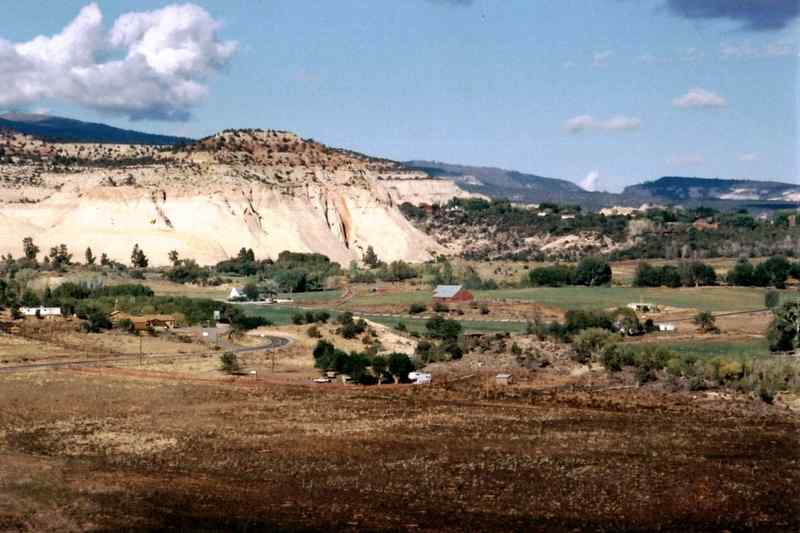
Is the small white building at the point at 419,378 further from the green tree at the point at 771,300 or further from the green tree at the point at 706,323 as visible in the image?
the green tree at the point at 771,300

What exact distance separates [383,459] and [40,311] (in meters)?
37.5

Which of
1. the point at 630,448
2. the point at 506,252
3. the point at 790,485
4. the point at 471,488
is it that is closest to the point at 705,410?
the point at 630,448

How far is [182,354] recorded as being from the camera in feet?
184

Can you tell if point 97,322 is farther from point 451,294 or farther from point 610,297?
point 610,297

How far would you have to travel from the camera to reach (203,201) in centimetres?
10625

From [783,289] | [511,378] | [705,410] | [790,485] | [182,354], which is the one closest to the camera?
[790,485]

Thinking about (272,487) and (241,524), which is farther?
(272,487)

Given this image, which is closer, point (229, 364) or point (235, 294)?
point (229, 364)

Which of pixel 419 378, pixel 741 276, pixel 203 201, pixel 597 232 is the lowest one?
pixel 419 378

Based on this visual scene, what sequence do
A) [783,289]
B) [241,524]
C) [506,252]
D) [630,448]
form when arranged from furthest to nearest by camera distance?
[506,252] < [783,289] < [630,448] < [241,524]

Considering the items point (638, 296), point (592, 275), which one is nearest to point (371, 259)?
point (592, 275)

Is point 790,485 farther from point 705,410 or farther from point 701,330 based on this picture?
point 701,330

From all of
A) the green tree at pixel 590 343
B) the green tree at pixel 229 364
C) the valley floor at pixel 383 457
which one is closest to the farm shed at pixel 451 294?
the green tree at pixel 590 343

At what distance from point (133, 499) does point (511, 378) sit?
2480 centimetres
